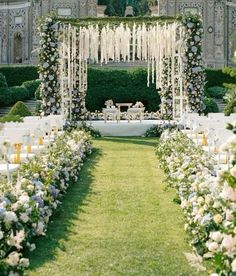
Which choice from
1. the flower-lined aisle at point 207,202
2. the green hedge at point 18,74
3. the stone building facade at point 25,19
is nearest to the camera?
the flower-lined aisle at point 207,202

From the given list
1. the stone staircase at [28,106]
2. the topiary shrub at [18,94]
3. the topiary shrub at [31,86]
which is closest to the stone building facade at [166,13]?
the topiary shrub at [31,86]

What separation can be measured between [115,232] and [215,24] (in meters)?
38.1

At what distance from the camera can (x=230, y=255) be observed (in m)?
3.80

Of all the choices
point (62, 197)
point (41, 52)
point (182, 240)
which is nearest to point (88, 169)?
point (62, 197)

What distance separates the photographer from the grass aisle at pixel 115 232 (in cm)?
611

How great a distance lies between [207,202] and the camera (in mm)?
6121

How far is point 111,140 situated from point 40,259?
13.9 m

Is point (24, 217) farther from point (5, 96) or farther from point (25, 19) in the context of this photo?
point (25, 19)

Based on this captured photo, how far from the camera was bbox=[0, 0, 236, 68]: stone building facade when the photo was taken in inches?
1732

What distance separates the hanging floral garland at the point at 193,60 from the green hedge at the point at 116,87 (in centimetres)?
953

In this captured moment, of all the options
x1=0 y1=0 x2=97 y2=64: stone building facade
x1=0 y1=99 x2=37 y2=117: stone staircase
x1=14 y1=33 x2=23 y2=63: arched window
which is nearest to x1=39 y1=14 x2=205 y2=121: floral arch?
x1=0 y1=99 x2=37 y2=117: stone staircase

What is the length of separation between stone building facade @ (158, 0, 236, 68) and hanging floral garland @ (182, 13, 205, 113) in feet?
72.9

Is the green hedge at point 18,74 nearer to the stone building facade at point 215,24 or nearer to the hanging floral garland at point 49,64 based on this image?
the stone building facade at point 215,24

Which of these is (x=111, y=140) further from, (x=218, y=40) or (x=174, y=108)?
(x=218, y=40)
